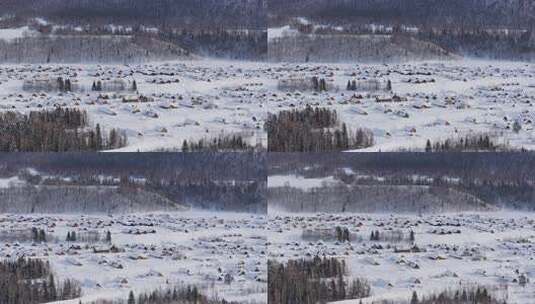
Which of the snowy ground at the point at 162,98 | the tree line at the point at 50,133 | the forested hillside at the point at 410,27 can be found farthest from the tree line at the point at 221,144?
the forested hillside at the point at 410,27

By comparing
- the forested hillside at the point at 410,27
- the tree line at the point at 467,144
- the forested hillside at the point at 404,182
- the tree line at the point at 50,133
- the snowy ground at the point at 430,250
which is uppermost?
the forested hillside at the point at 410,27

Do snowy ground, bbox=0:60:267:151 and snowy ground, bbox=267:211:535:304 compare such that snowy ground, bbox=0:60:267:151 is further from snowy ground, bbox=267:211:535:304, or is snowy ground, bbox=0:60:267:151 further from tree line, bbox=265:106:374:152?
snowy ground, bbox=267:211:535:304

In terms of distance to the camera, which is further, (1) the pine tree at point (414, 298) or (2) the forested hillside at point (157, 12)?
(2) the forested hillside at point (157, 12)

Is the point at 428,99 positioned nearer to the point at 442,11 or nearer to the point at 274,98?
the point at 442,11

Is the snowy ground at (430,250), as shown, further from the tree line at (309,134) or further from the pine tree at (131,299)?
the pine tree at (131,299)

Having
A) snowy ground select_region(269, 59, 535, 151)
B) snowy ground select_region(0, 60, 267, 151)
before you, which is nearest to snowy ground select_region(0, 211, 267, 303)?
snowy ground select_region(0, 60, 267, 151)

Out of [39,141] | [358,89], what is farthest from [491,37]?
[39,141]
